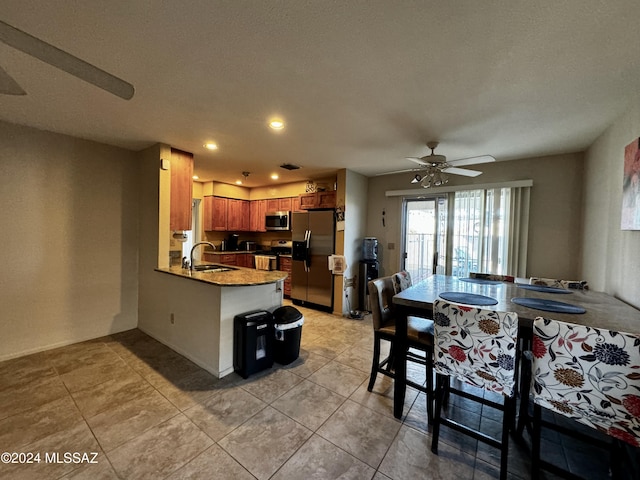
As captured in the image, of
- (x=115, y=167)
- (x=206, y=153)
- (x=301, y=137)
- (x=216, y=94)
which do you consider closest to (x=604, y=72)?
(x=301, y=137)

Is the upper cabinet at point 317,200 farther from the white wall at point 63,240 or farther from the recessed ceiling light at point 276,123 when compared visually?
the white wall at point 63,240

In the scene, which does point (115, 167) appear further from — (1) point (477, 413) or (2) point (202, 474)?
(1) point (477, 413)

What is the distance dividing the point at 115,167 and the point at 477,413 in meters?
4.90

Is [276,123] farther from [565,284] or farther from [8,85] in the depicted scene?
[565,284]

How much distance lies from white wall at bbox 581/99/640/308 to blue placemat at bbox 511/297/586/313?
54 centimetres

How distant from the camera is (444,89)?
1.92 metres

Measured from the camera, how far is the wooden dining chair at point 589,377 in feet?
3.93

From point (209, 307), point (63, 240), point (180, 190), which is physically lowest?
point (209, 307)

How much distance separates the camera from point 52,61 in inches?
44.1

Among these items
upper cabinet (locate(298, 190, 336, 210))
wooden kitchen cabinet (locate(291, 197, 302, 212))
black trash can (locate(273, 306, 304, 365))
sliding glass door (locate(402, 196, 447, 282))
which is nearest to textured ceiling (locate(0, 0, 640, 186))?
sliding glass door (locate(402, 196, 447, 282))

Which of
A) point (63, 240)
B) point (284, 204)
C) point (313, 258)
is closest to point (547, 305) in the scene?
point (313, 258)

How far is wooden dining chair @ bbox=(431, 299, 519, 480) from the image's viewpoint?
1460 mm

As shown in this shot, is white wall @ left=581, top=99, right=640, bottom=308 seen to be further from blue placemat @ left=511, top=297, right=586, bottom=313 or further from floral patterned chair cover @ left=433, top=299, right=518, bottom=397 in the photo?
floral patterned chair cover @ left=433, top=299, right=518, bottom=397

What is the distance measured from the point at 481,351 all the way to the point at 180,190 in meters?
3.76
